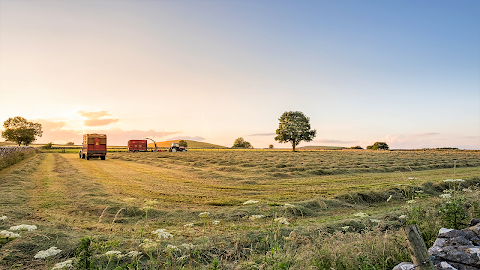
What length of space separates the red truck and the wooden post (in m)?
40.8

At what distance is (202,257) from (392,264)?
3.59 metres

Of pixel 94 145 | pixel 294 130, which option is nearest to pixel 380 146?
pixel 294 130

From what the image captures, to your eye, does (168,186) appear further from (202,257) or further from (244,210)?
(202,257)

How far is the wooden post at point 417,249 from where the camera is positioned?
11.1 feet

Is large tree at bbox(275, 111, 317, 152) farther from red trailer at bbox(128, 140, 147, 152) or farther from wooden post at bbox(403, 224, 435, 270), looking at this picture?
wooden post at bbox(403, 224, 435, 270)

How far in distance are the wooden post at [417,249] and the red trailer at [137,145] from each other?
66.8 m

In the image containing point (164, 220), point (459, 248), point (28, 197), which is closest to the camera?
point (459, 248)

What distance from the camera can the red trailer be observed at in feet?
211

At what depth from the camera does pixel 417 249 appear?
3.41m

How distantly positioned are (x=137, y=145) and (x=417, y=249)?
67.2 meters

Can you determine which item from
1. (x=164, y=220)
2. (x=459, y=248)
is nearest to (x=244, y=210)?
(x=164, y=220)

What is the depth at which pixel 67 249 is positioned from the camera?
5695 mm

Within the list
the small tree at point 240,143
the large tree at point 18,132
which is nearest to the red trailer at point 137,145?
the large tree at point 18,132

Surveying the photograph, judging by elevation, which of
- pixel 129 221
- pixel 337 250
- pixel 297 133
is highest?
pixel 297 133
